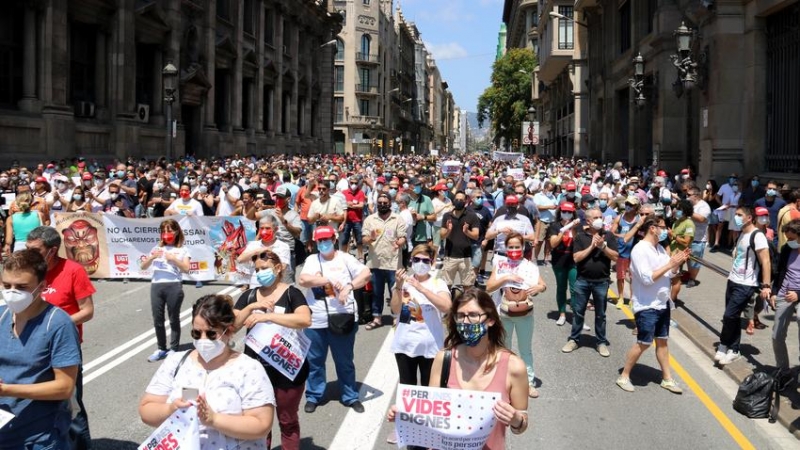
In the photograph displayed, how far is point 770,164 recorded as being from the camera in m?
18.4

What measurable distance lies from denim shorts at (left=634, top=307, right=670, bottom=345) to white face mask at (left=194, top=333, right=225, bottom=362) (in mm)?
5010

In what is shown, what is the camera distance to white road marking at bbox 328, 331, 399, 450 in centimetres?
608

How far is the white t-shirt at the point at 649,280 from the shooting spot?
746cm

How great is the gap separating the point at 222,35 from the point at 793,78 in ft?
105

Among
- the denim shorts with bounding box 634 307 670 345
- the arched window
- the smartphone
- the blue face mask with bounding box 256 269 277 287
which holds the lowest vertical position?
the denim shorts with bounding box 634 307 670 345

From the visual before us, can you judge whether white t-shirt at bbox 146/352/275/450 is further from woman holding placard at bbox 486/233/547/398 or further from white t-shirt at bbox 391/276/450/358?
woman holding placard at bbox 486/233/547/398

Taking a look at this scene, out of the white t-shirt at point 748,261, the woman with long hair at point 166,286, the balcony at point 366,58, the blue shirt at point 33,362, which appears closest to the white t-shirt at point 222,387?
the blue shirt at point 33,362

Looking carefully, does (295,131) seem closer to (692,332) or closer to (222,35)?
(222,35)

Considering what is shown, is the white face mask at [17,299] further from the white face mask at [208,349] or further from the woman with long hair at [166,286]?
the woman with long hair at [166,286]

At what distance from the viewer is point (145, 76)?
3328 centimetres

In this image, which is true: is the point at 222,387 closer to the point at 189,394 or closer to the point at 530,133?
the point at 189,394

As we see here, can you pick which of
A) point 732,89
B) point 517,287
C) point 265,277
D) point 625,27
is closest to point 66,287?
point 265,277

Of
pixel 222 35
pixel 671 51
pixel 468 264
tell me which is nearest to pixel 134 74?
pixel 222 35

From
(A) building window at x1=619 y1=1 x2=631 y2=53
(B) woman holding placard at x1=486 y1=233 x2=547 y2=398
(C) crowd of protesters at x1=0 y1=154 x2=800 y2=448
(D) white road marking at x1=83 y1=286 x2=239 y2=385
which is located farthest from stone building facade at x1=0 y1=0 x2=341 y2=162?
(B) woman holding placard at x1=486 y1=233 x2=547 y2=398
